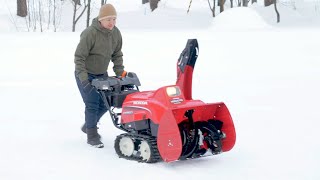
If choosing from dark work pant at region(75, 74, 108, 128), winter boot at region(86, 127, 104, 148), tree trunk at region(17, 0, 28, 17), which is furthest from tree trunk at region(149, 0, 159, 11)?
winter boot at region(86, 127, 104, 148)

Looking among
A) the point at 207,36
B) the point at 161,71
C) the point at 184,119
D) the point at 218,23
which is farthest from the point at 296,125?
the point at 218,23

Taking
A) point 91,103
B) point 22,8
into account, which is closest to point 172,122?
point 91,103

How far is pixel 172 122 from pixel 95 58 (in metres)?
1.64

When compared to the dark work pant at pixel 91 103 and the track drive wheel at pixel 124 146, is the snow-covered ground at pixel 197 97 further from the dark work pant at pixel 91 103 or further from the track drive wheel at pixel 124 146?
the dark work pant at pixel 91 103

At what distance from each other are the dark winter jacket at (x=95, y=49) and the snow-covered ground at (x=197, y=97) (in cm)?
95

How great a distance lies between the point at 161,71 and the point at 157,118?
8785 millimetres

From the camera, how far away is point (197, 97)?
1173 cm

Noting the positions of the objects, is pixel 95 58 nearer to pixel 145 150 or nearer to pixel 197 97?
pixel 145 150

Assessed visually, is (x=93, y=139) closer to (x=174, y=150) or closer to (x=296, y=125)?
(x=174, y=150)

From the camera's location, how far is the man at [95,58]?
738 centimetres

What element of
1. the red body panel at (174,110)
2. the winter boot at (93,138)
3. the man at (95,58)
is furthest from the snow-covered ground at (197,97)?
the man at (95,58)

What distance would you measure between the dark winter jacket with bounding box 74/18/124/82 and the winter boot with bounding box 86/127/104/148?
2.28 feet

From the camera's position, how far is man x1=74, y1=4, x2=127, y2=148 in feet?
24.2

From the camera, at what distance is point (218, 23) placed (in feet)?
75.5
